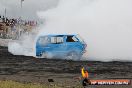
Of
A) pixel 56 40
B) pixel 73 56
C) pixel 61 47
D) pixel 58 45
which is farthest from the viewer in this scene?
→ pixel 56 40

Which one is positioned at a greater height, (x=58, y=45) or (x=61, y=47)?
(x=58, y=45)

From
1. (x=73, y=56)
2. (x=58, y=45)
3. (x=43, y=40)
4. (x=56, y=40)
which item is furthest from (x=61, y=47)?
(x=43, y=40)

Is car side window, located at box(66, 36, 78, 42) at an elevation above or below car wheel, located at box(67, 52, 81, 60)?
above

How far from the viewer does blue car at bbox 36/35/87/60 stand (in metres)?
27.2

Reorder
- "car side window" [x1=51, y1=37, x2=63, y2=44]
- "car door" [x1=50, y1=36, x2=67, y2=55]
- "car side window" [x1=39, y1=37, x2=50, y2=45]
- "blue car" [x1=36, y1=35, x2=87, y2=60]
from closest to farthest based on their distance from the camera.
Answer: "blue car" [x1=36, y1=35, x2=87, y2=60]
"car door" [x1=50, y1=36, x2=67, y2=55]
"car side window" [x1=51, y1=37, x2=63, y2=44]
"car side window" [x1=39, y1=37, x2=50, y2=45]

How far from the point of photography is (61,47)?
27562 millimetres

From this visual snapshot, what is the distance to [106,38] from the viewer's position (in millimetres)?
32125

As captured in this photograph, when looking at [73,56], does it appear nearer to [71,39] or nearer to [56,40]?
[71,39]

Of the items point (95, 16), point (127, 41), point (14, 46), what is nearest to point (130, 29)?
point (127, 41)

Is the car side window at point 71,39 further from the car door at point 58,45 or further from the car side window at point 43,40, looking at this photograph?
the car side window at point 43,40

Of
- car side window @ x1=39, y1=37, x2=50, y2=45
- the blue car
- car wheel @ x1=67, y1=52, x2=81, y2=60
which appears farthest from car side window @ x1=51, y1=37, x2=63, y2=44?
car wheel @ x1=67, y1=52, x2=81, y2=60

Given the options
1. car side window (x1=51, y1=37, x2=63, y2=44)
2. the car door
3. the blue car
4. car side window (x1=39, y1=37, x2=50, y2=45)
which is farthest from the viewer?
car side window (x1=39, y1=37, x2=50, y2=45)

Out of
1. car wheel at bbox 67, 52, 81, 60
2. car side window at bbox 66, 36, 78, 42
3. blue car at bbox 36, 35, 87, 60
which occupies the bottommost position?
car wheel at bbox 67, 52, 81, 60

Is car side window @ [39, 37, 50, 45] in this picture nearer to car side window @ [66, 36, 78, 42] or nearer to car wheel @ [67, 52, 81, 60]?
car side window @ [66, 36, 78, 42]
